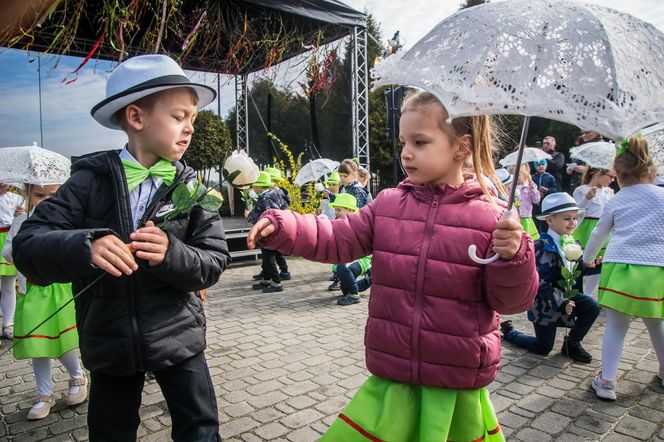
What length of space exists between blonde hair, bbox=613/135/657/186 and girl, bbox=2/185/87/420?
4093 mm

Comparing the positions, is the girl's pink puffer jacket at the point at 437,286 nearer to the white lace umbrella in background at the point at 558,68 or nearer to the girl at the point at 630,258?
the white lace umbrella in background at the point at 558,68

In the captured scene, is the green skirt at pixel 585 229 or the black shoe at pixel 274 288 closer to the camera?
the green skirt at pixel 585 229

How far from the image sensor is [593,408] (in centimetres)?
310

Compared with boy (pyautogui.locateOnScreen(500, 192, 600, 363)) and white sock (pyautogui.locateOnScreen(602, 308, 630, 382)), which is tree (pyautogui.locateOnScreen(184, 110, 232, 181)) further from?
white sock (pyautogui.locateOnScreen(602, 308, 630, 382))

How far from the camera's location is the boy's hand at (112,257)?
1554 millimetres

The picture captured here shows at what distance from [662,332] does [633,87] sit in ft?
9.62

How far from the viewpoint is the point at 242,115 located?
568 inches

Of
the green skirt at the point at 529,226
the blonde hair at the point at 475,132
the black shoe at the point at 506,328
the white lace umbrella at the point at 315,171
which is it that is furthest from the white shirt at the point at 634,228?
the white lace umbrella at the point at 315,171

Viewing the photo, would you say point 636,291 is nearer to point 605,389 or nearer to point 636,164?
point 605,389

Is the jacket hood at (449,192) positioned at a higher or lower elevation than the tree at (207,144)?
lower

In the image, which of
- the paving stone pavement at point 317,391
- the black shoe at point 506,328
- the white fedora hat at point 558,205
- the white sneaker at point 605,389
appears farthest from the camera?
the black shoe at point 506,328

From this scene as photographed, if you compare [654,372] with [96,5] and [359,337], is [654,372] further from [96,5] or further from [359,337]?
[96,5]

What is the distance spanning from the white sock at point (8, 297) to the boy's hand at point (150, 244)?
13.9ft

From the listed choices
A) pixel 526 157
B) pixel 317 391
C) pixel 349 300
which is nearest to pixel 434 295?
pixel 317 391
